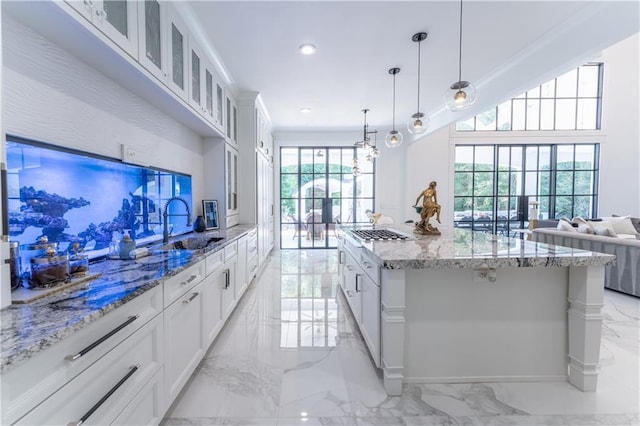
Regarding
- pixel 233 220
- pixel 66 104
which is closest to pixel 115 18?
pixel 66 104

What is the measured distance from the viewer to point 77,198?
1.67 metres

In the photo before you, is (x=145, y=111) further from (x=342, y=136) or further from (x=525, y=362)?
(x=342, y=136)

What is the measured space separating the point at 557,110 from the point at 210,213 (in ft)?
30.6

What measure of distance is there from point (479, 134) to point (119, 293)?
8.55 metres

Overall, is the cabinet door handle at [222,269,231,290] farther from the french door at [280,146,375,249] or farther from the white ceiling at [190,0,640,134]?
the french door at [280,146,375,249]

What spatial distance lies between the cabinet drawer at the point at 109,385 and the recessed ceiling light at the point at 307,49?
9.88ft

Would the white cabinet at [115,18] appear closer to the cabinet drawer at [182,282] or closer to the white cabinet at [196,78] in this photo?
the white cabinet at [196,78]

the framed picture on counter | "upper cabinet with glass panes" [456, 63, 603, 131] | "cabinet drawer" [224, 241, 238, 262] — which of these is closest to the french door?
"upper cabinet with glass panes" [456, 63, 603, 131]

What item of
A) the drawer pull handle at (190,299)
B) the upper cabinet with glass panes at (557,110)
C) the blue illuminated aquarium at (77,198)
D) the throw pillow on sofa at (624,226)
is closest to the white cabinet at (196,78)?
the blue illuminated aquarium at (77,198)

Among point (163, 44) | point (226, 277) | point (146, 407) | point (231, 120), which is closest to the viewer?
point (146, 407)

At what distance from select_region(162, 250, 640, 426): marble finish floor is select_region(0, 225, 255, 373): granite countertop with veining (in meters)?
0.89

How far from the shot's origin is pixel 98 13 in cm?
140

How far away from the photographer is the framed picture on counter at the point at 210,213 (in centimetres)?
354

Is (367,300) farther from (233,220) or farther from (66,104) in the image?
(233,220)
